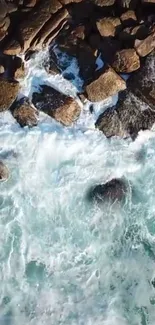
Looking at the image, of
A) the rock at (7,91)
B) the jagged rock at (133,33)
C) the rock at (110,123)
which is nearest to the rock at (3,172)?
the rock at (7,91)

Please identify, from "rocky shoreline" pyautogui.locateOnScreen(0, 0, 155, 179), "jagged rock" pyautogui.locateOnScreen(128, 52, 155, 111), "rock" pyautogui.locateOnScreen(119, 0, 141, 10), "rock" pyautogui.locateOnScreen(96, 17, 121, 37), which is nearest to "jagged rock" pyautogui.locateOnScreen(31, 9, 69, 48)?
"rocky shoreline" pyautogui.locateOnScreen(0, 0, 155, 179)

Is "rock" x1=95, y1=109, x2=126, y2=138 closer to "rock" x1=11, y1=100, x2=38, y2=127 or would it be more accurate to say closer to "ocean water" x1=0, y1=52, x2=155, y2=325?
"ocean water" x1=0, y1=52, x2=155, y2=325

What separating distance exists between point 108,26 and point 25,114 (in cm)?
300

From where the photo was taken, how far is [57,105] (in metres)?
16.7

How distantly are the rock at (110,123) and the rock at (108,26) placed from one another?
193 cm

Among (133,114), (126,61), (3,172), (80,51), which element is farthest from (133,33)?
(3,172)

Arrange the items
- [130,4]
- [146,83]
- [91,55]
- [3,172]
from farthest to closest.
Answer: [130,4]
[91,55]
[146,83]
[3,172]

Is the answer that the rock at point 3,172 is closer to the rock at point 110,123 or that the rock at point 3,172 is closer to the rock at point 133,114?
the rock at point 110,123

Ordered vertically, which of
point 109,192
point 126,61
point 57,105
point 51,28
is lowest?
point 109,192

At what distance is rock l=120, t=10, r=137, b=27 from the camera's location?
17.0 m

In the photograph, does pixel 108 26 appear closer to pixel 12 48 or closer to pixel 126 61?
pixel 126 61

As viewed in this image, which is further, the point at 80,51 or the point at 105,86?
the point at 80,51

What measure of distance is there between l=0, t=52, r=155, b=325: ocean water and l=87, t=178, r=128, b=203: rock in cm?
14

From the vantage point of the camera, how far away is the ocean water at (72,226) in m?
16.2
